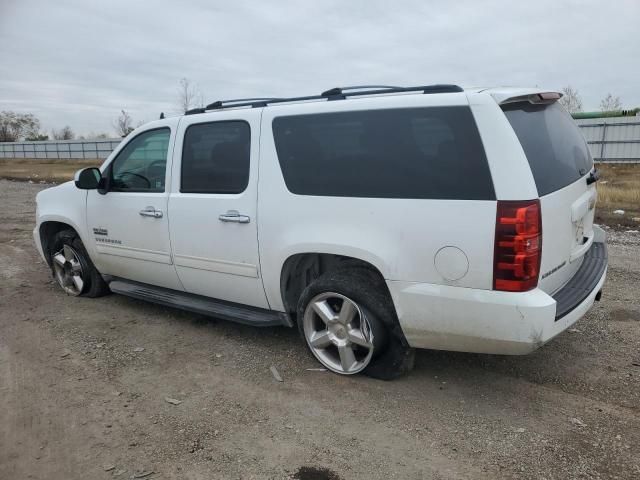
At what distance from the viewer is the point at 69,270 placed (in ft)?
18.4

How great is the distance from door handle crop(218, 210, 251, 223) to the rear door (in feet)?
6.31

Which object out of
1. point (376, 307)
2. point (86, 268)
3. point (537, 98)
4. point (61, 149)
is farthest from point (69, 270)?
point (61, 149)

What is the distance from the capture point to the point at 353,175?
3332mm

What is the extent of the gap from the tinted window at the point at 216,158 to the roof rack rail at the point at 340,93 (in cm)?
26

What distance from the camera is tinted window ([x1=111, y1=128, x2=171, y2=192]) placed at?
4.52 m

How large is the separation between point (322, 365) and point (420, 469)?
4.18ft

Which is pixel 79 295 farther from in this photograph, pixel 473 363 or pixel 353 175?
pixel 473 363

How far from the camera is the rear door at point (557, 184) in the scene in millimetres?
2939

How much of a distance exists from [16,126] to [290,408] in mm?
94959

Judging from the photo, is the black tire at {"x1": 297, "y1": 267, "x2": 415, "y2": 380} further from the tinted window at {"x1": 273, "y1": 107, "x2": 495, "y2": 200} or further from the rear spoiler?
the rear spoiler

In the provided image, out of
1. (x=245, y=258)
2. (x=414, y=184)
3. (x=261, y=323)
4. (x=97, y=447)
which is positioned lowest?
(x=97, y=447)

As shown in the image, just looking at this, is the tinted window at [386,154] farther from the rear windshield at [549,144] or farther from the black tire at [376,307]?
the black tire at [376,307]

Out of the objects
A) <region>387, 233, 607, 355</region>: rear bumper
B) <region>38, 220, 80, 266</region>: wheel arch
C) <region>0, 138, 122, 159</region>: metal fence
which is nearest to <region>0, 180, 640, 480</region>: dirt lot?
<region>387, 233, 607, 355</region>: rear bumper

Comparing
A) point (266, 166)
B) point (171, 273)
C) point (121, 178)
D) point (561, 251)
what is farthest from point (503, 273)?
point (121, 178)
